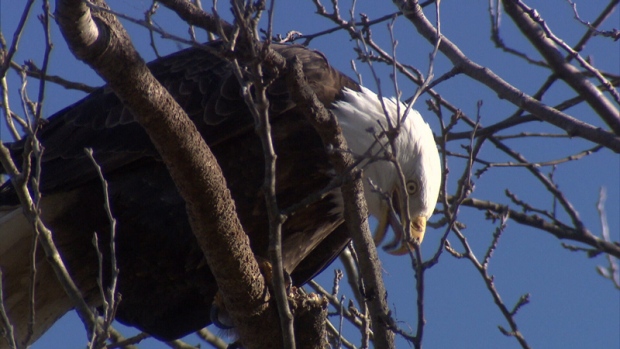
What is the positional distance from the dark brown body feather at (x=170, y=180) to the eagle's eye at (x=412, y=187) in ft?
1.22

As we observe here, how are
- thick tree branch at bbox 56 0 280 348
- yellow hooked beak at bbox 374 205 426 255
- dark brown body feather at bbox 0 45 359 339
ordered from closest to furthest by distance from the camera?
thick tree branch at bbox 56 0 280 348 → dark brown body feather at bbox 0 45 359 339 → yellow hooked beak at bbox 374 205 426 255

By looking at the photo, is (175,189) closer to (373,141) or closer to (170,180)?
(170,180)

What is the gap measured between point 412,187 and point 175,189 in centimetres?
116

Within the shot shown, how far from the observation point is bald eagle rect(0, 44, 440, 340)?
380 cm

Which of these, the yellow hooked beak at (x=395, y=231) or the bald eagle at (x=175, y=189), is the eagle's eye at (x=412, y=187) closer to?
the bald eagle at (x=175, y=189)

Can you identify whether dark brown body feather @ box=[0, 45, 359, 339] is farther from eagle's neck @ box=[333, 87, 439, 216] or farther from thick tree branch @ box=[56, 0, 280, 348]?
thick tree branch @ box=[56, 0, 280, 348]

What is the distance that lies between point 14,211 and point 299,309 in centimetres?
163

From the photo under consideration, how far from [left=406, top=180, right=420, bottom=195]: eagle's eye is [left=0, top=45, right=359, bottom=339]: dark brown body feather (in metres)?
0.37

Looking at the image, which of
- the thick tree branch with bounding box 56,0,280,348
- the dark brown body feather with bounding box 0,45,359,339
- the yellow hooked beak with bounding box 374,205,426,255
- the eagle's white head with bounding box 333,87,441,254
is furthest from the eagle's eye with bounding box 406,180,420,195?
the thick tree branch with bounding box 56,0,280,348

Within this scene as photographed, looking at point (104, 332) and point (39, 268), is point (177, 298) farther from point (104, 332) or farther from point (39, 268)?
point (104, 332)

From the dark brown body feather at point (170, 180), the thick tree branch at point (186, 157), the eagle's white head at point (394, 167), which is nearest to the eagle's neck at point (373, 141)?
the eagle's white head at point (394, 167)

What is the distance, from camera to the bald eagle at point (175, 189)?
3803 millimetres

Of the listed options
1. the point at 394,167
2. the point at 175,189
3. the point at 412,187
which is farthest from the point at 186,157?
the point at 412,187

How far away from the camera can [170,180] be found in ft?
12.4
